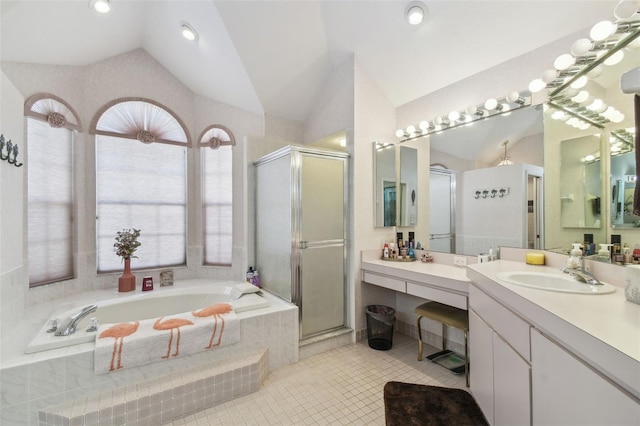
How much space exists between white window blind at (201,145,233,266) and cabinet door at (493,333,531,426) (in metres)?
2.98

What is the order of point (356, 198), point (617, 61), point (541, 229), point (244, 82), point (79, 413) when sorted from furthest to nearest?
point (244, 82)
point (356, 198)
point (541, 229)
point (79, 413)
point (617, 61)

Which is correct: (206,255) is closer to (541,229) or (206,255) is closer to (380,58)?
(380,58)

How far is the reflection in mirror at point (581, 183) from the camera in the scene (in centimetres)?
158

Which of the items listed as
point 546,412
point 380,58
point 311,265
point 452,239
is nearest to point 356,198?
point 311,265

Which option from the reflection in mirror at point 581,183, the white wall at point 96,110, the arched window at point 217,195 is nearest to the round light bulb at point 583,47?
the reflection in mirror at point 581,183

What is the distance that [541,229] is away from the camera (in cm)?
197

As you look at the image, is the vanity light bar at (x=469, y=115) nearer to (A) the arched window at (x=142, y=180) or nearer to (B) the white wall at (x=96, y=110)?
(B) the white wall at (x=96, y=110)

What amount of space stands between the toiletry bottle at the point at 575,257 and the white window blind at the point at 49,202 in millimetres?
4231

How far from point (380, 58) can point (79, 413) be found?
3.48m

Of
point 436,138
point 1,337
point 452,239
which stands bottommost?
point 1,337

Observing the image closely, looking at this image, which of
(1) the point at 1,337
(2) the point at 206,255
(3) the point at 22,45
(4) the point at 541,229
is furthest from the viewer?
(2) the point at 206,255

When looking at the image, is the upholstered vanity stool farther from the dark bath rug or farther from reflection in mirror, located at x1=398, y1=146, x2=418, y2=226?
reflection in mirror, located at x1=398, y1=146, x2=418, y2=226

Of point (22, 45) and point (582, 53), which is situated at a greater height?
point (22, 45)

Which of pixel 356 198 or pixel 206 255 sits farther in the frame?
pixel 206 255
